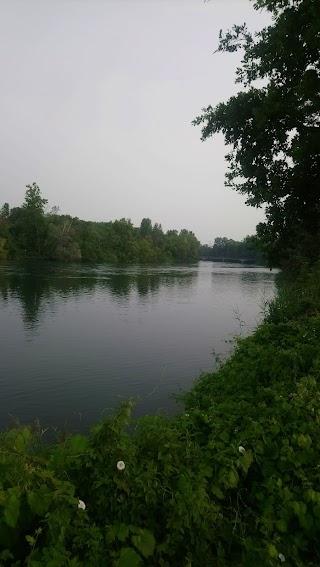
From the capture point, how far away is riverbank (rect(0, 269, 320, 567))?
8.43ft

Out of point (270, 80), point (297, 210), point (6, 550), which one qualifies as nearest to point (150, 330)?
point (297, 210)

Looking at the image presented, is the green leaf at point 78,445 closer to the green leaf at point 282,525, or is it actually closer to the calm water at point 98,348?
the green leaf at point 282,525

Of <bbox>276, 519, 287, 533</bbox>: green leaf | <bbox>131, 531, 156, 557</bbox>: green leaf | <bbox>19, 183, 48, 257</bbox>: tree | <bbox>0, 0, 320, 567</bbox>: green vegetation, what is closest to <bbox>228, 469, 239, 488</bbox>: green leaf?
<bbox>0, 0, 320, 567</bbox>: green vegetation

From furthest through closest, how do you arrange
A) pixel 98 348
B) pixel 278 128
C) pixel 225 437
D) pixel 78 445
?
pixel 98 348
pixel 278 128
pixel 225 437
pixel 78 445

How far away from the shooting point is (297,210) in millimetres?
10914

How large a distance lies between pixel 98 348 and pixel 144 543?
43.1ft

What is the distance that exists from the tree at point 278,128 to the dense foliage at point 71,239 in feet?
212

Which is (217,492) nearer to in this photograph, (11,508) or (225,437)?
(225,437)

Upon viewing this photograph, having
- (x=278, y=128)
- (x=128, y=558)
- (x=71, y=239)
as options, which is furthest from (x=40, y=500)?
(x=71, y=239)

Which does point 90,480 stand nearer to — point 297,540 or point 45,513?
point 45,513

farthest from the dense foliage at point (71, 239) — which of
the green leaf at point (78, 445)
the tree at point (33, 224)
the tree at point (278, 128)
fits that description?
the green leaf at point (78, 445)

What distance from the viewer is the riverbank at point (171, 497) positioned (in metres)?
2.57

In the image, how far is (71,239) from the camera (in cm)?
8331

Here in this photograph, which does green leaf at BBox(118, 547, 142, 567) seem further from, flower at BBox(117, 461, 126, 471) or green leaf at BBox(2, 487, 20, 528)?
green leaf at BBox(2, 487, 20, 528)
